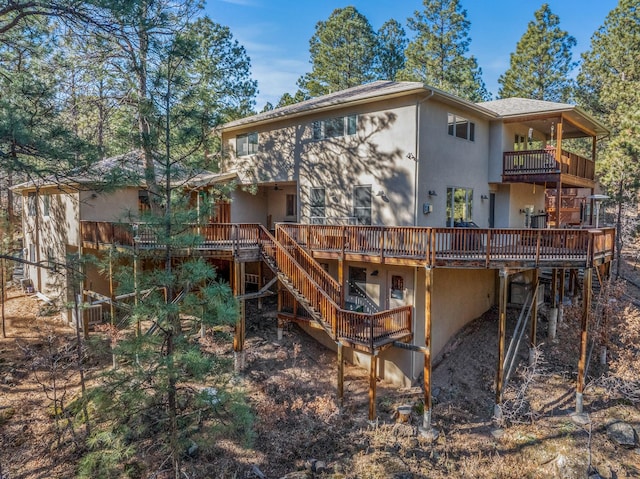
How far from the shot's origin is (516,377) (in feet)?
42.8

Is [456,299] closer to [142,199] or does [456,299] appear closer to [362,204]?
[362,204]

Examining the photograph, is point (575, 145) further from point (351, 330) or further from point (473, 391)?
point (351, 330)

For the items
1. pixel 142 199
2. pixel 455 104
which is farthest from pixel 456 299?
pixel 142 199

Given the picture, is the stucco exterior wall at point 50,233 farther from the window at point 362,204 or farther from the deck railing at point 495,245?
the deck railing at point 495,245

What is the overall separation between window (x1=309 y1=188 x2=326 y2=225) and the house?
44 mm

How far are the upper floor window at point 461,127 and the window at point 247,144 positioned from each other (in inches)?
346

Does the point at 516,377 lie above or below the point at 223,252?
below

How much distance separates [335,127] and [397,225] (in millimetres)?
4690

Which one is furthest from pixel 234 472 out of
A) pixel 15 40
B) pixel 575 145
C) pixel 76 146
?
pixel 575 145

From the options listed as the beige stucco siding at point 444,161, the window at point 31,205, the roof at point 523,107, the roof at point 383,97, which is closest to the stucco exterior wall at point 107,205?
the roof at point 383,97

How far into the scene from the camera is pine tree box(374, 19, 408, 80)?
31625 millimetres

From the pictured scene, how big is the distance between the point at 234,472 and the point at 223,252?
655 centimetres

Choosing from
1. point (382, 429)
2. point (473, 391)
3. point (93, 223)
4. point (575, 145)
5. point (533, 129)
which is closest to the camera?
point (382, 429)

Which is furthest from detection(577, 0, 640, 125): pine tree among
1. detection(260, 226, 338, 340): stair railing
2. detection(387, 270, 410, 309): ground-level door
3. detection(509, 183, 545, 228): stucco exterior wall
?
detection(260, 226, 338, 340): stair railing
